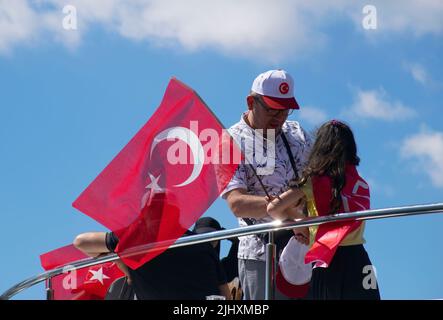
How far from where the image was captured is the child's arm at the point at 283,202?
776cm

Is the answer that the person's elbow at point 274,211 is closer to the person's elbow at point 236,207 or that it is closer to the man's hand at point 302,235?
the man's hand at point 302,235

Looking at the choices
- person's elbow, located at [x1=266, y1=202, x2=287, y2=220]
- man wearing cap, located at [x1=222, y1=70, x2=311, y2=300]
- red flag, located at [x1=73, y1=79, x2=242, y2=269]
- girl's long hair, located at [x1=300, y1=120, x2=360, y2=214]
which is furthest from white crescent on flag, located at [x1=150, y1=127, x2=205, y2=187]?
girl's long hair, located at [x1=300, y1=120, x2=360, y2=214]

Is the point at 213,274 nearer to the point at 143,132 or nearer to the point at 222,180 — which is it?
the point at 222,180

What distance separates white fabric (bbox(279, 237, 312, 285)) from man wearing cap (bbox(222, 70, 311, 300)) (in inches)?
12.2

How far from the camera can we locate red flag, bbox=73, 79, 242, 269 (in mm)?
8203

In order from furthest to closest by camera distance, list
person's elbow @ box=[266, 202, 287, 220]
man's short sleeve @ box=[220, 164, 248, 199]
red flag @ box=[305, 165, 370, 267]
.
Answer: man's short sleeve @ box=[220, 164, 248, 199], person's elbow @ box=[266, 202, 287, 220], red flag @ box=[305, 165, 370, 267]

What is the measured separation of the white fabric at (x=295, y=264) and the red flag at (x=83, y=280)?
49.7 inches

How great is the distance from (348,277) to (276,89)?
1.46 meters

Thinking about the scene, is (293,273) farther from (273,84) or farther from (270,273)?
(273,84)

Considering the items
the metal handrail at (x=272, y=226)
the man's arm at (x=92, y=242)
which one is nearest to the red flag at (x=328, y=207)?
the metal handrail at (x=272, y=226)

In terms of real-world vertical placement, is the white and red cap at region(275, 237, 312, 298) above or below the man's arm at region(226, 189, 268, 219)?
below

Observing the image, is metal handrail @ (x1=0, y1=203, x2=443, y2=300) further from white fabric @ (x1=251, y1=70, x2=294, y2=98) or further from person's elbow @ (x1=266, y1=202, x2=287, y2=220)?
white fabric @ (x1=251, y1=70, x2=294, y2=98)

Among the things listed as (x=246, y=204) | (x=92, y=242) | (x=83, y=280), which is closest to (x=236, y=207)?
(x=246, y=204)

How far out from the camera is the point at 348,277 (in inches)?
298
